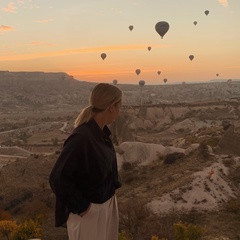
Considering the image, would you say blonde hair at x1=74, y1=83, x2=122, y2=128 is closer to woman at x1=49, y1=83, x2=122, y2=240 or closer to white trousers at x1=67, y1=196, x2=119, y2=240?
woman at x1=49, y1=83, x2=122, y2=240

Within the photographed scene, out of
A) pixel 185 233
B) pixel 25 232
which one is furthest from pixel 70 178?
pixel 25 232

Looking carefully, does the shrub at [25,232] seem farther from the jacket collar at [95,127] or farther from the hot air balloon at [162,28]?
the hot air balloon at [162,28]

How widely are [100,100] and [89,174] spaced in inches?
→ 21.3

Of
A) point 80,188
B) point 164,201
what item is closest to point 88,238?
point 80,188

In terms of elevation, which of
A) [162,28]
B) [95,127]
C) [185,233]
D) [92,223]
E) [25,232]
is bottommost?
[25,232]

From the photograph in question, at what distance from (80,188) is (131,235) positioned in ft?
25.2

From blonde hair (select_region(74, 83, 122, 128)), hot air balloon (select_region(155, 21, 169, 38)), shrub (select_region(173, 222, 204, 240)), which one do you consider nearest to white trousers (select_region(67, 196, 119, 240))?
blonde hair (select_region(74, 83, 122, 128))

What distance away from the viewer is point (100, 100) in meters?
2.70

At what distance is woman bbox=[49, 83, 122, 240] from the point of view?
2.55 m

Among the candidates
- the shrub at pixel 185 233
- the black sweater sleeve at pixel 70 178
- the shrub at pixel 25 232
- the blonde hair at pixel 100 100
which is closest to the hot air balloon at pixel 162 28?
the shrub at pixel 185 233

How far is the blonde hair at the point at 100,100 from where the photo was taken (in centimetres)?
270

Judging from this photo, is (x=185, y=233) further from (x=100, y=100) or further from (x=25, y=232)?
(x=100, y=100)

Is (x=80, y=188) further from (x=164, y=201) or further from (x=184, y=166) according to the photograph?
(x=184, y=166)

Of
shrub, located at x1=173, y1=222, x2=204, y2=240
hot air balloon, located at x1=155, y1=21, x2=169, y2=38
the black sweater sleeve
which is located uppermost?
hot air balloon, located at x1=155, y1=21, x2=169, y2=38
